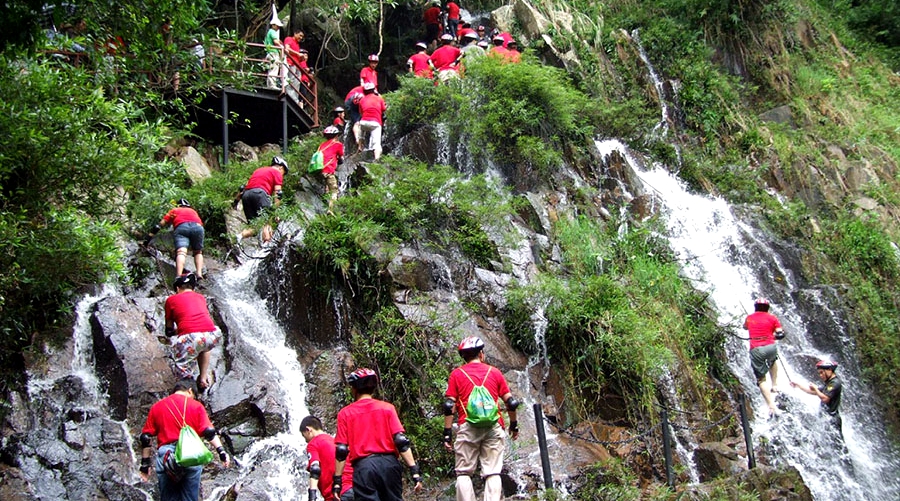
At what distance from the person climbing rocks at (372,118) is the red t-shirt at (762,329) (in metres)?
6.86

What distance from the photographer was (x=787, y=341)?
12.9 m

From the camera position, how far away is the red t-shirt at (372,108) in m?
14.4

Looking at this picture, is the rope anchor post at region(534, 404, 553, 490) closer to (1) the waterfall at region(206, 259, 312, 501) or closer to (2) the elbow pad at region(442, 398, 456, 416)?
(2) the elbow pad at region(442, 398, 456, 416)

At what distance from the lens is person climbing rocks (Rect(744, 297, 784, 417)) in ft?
36.4

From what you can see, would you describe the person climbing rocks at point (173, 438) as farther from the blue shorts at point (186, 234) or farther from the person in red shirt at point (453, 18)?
the person in red shirt at point (453, 18)

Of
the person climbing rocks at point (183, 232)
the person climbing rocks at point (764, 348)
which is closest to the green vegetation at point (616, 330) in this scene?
the person climbing rocks at point (764, 348)

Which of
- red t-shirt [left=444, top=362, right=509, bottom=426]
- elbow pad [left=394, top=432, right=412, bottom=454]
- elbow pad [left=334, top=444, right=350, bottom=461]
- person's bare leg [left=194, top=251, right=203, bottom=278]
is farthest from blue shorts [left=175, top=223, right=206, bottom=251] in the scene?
elbow pad [left=394, top=432, right=412, bottom=454]

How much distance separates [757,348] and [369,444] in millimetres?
7173

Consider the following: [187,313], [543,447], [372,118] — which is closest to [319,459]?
[543,447]

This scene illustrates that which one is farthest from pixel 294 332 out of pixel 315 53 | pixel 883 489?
pixel 315 53

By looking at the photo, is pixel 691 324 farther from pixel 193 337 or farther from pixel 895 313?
pixel 193 337

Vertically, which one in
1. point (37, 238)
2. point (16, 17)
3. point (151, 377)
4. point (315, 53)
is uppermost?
point (315, 53)

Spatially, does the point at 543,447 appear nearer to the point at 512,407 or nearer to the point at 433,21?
the point at 512,407

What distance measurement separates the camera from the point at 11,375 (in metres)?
9.11
